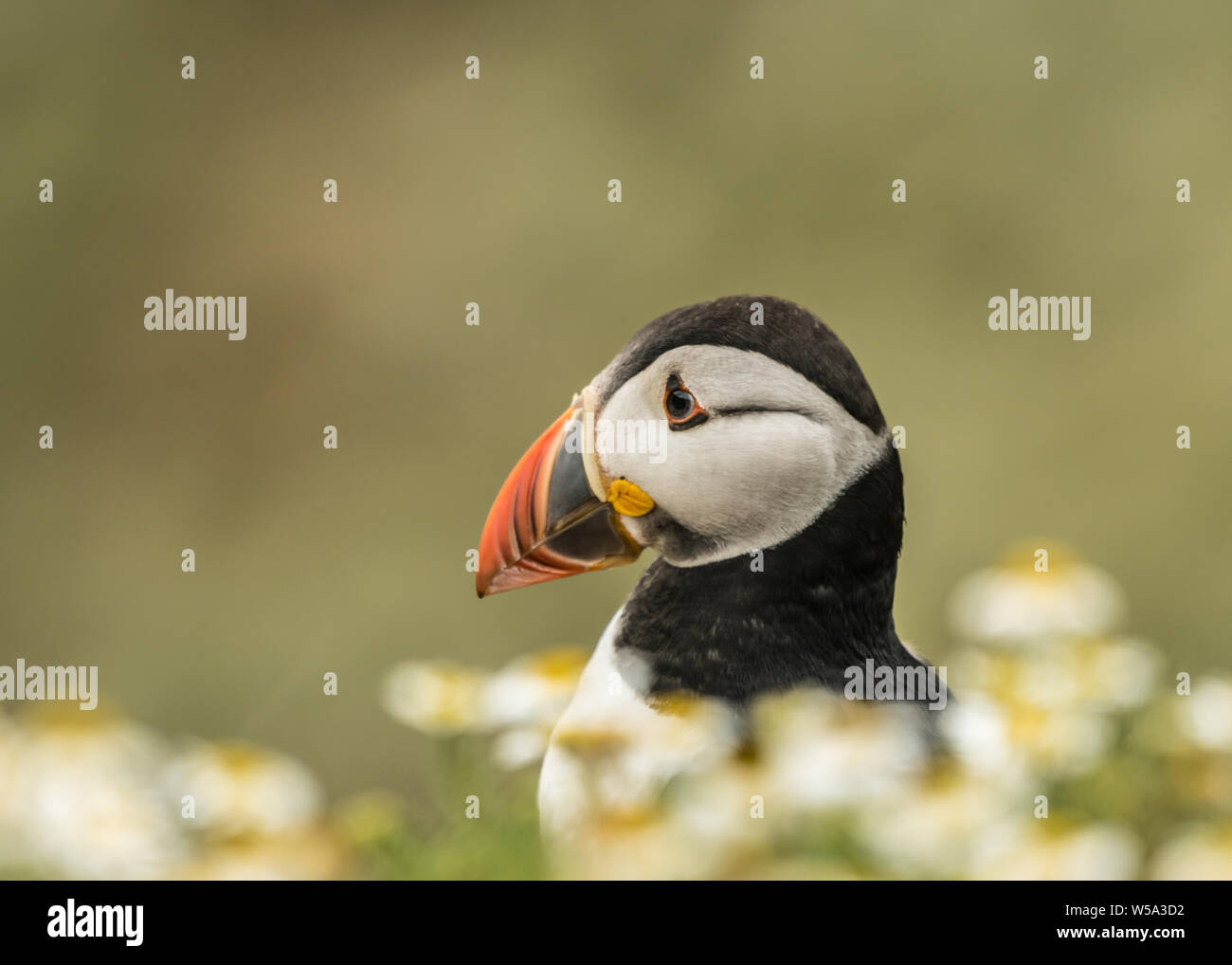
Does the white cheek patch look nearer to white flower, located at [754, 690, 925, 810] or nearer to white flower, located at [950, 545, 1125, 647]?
white flower, located at [950, 545, 1125, 647]

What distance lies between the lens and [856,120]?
7.58 meters

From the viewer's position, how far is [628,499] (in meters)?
2.29

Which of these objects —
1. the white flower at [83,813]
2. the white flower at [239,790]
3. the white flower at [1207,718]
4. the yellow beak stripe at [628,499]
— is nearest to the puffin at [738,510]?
the yellow beak stripe at [628,499]

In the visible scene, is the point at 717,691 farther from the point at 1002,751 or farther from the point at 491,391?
the point at 491,391

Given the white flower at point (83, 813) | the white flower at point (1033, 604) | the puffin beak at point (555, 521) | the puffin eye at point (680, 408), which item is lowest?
the white flower at point (83, 813)

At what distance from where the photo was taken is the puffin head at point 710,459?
7.10 feet

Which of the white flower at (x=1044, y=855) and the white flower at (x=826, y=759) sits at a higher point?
the white flower at (x=826, y=759)

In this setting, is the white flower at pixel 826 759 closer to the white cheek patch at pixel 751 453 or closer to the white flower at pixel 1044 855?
the white flower at pixel 1044 855

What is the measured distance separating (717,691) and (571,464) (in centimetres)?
48

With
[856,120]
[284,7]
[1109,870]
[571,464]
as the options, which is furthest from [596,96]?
[1109,870]

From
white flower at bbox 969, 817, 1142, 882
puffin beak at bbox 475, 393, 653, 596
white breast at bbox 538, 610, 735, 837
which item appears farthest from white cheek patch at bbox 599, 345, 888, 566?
white flower at bbox 969, 817, 1142, 882

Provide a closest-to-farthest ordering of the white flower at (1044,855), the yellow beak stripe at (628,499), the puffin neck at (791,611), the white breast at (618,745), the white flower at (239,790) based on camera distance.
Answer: the white flower at (1044,855), the white flower at (239,790), the white breast at (618,745), the puffin neck at (791,611), the yellow beak stripe at (628,499)

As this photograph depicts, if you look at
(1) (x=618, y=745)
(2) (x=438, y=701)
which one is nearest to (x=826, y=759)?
(1) (x=618, y=745)

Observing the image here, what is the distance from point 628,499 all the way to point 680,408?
18 centimetres
